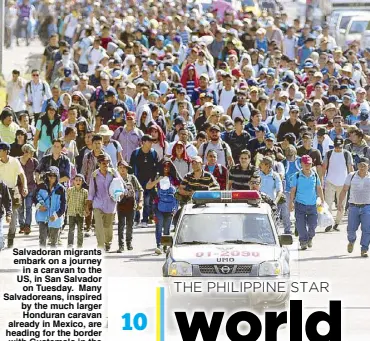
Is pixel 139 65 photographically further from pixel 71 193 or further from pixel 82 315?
pixel 82 315

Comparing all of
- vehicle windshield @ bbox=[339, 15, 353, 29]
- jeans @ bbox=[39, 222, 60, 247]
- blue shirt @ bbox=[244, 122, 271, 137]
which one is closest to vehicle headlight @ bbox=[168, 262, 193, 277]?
jeans @ bbox=[39, 222, 60, 247]

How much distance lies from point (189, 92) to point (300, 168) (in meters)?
7.31

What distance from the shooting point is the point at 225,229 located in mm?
20312

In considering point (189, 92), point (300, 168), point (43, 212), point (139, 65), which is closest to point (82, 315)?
point (43, 212)

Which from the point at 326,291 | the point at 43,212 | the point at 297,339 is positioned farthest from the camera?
the point at 43,212

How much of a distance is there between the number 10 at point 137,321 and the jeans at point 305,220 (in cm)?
653

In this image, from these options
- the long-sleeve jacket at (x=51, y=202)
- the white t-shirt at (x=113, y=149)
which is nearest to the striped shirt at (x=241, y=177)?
the white t-shirt at (x=113, y=149)

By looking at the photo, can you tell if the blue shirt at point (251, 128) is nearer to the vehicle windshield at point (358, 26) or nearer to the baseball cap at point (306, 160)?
the baseball cap at point (306, 160)

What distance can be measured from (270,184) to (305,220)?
0.74m

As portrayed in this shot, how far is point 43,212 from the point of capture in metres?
24.0

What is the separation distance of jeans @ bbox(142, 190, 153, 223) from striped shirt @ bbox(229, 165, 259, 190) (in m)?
2.14

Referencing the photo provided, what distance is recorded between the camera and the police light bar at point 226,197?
68.5 ft

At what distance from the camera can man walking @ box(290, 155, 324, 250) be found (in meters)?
25.7

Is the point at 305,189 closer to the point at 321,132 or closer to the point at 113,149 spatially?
the point at 113,149
